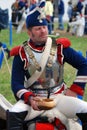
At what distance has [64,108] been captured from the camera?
4.41 metres

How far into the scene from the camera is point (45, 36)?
4.53 metres

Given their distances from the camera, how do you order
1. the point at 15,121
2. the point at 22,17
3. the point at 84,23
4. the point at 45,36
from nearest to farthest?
the point at 15,121 → the point at 45,36 → the point at 84,23 → the point at 22,17

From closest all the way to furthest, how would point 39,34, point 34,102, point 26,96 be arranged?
point 34,102, point 26,96, point 39,34

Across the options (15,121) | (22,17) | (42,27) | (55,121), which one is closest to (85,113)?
(55,121)

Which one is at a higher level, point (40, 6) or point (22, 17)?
point (40, 6)

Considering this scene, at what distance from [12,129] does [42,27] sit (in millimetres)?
1029

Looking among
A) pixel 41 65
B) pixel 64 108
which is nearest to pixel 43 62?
pixel 41 65

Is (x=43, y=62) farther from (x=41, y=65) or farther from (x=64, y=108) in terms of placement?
(x=64, y=108)

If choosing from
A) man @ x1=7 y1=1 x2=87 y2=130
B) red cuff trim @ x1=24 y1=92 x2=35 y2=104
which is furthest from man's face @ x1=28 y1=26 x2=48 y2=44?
red cuff trim @ x1=24 y1=92 x2=35 y2=104

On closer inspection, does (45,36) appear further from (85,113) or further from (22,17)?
(22,17)

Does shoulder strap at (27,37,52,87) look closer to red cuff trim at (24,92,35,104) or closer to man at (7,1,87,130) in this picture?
man at (7,1,87,130)

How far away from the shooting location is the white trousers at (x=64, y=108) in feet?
14.2

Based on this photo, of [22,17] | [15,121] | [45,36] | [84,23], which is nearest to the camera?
[15,121]

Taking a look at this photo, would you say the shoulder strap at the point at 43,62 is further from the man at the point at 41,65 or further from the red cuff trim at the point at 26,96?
the red cuff trim at the point at 26,96
